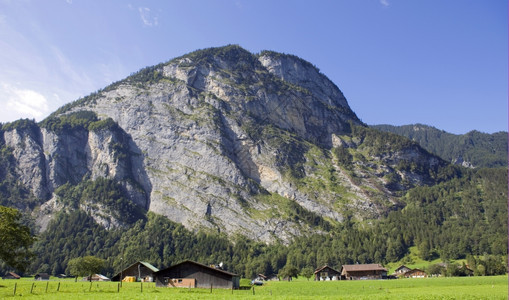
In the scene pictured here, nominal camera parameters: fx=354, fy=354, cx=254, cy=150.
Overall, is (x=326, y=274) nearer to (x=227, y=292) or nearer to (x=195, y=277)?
(x=195, y=277)

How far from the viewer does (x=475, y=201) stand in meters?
195

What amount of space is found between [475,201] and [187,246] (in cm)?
15730

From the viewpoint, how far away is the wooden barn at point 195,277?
66312 millimetres

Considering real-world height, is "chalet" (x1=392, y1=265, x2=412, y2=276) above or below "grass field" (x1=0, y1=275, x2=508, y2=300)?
above

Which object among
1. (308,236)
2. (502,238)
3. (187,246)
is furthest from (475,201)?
(187,246)

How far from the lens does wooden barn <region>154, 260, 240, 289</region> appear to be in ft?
218

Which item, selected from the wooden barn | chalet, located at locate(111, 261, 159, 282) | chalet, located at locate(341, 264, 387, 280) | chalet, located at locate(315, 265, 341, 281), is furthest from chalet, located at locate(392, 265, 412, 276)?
chalet, located at locate(111, 261, 159, 282)

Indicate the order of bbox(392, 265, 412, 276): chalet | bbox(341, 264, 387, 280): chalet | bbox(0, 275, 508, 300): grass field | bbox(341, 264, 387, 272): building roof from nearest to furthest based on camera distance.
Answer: bbox(0, 275, 508, 300): grass field
bbox(341, 264, 387, 280): chalet
bbox(341, 264, 387, 272): building roof
bbox(392, 265, 412, 276): chalet

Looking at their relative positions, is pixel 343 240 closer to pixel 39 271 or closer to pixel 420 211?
pixel 420 211

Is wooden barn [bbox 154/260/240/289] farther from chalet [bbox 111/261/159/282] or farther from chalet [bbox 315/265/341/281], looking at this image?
chalet [bbox 315/265/341/281]

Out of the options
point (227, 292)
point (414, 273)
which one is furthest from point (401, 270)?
point (227, 292)

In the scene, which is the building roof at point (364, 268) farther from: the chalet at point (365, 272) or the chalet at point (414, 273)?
the chalet at point (414, 273)

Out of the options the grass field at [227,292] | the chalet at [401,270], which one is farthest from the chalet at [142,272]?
the chalet at [401,270]

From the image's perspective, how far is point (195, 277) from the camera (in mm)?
68312
